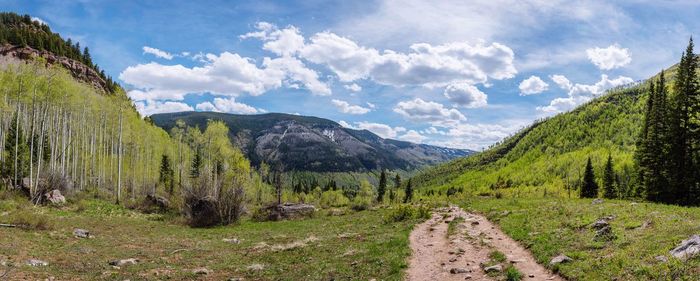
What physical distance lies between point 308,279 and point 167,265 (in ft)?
29.0

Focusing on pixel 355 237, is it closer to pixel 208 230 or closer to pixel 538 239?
pixel 538 239

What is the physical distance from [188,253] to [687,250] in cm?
2676

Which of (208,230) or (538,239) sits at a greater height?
(538,239)

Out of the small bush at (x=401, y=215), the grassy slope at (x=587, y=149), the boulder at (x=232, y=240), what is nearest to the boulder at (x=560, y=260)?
the boulder at (x=232, y=240)

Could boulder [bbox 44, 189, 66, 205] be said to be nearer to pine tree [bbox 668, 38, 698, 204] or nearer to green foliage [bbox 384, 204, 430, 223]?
green foliage [bbox 384, 204, 430, 223]

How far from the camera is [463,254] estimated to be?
2288 cm

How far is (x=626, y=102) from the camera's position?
189625 mm

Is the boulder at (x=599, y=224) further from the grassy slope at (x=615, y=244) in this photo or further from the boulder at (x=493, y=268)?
the boulder at (x=493, y=268)

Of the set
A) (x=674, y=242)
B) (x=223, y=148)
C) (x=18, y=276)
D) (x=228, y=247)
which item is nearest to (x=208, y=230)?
(x=228, y=247)

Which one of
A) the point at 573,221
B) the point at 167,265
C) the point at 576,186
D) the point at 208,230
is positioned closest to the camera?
the point at 167,265

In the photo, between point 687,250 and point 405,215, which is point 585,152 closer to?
point 405,215

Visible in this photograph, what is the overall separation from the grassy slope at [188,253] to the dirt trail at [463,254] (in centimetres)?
101

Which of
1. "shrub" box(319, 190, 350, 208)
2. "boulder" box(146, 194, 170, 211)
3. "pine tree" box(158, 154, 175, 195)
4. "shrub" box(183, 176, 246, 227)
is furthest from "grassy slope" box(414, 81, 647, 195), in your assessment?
"boulder" box(146, 194, 170, 211)

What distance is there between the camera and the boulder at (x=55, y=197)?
156 ft
